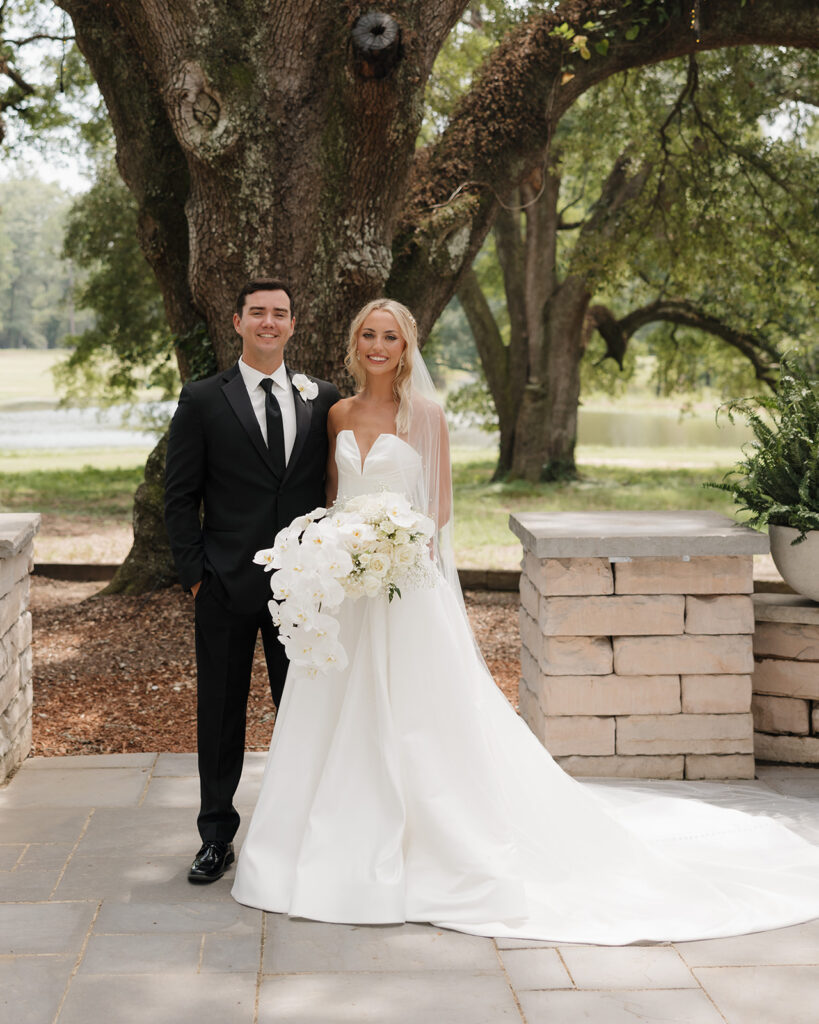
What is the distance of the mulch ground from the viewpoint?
6.06 meters

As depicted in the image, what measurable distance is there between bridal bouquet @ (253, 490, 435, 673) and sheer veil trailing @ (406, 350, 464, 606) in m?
0.38

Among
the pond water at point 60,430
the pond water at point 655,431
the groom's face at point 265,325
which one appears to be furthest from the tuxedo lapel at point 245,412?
the pond water at point 655,431

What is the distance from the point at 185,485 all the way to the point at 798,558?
276cm

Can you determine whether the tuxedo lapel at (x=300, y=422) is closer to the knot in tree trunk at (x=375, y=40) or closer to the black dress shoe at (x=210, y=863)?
the black dress shoe at (x=210, y=863)

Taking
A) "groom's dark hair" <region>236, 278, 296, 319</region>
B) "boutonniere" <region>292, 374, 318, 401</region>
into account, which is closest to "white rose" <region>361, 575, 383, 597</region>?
"boutonniere" <region>292, 374, 318, 401</region>

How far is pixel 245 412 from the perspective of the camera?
4012mm

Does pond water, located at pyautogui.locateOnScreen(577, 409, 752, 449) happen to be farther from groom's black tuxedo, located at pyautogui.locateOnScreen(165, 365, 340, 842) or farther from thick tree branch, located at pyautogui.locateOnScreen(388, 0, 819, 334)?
groom's black tuxedo, located at pyautogui.locateOnScreen(165, 365, 340, 842)

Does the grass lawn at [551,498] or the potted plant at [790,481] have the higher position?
the potted plant at [790,481]

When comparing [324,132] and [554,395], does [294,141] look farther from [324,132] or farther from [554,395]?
[554,395]

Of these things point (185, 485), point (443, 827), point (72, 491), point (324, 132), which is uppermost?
point (324, 132)

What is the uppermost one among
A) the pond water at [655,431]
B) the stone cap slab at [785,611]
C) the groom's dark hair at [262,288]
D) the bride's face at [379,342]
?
the groom's dark hair at [262,288]

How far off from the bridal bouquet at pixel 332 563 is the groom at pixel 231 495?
22cm

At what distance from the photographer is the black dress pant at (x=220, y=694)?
4035 mm

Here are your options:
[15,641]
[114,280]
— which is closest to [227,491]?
[15,641]
